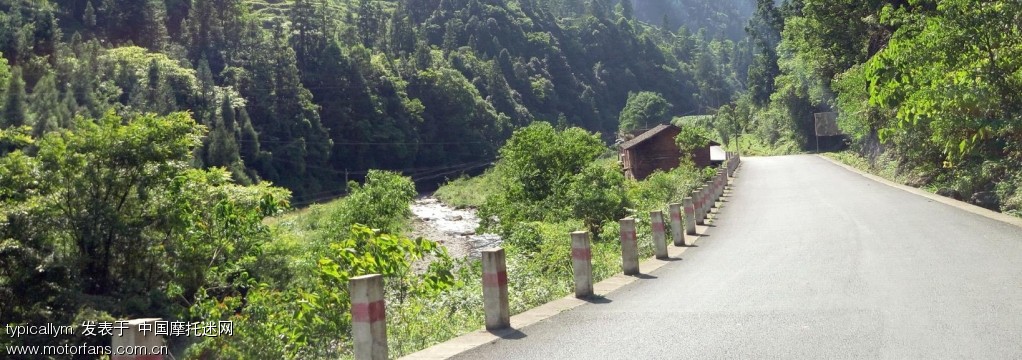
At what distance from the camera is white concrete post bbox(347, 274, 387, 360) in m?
5.88

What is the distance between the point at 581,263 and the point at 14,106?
179ft

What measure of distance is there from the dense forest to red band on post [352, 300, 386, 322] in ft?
6.58

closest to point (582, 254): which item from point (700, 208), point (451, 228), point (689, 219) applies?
point (689, 219)

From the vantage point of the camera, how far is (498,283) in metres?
7.75

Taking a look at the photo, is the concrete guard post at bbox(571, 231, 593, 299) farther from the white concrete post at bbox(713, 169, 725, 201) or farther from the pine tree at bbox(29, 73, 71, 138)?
the pine tree at bbox(29, 73, 71, 138)

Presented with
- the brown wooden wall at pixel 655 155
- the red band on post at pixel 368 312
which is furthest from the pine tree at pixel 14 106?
the red band on post at pixel 368 312

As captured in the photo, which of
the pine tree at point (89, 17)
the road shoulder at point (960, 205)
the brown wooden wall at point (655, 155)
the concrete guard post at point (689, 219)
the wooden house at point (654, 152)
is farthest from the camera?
the pine tree at point (89, 17)

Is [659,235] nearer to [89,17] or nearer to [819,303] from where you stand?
[819,303]

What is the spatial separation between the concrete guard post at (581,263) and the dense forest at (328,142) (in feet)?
2.31

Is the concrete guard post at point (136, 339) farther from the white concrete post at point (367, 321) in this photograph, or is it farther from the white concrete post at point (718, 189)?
the white concrete post at point (718, 189)

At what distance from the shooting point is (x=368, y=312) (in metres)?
5.90

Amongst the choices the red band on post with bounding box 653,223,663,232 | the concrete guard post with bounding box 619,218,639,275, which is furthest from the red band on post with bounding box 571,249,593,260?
the red band on post with bounding box 653,223,663,232

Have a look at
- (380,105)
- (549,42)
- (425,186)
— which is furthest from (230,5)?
(549,42)

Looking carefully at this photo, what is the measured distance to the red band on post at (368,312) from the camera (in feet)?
19.3
